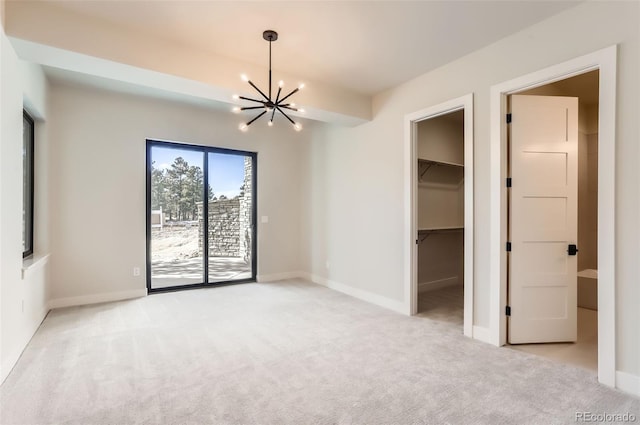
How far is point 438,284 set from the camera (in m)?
5.49

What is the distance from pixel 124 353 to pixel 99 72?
259 centimetres

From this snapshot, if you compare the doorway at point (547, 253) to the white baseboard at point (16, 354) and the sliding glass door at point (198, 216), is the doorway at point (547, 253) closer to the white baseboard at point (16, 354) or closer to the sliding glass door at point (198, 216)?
the sliding glass door at point (198, 216)

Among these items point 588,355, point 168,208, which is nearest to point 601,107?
point 588,355

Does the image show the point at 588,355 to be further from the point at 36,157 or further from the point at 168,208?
the point at 36,157

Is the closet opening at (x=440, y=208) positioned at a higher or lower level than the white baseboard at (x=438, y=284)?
higher

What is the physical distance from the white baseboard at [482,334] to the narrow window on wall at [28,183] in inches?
191

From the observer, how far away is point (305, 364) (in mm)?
2664

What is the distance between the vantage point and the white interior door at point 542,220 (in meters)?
3.12

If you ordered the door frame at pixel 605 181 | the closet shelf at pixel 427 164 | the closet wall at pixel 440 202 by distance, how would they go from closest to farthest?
the door frame at pixel 605 181, the closet shelf at pixel 427 164, the closet wall at pixel 440 202

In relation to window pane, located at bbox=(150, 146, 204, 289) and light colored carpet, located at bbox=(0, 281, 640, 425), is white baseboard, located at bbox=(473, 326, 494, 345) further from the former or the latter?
window pane, located at bbox=(150, 146, 204, 289)

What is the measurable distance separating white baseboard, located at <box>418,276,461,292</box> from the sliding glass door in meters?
2.91

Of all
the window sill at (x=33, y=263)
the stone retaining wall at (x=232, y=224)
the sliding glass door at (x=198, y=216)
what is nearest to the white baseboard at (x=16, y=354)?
the window sill at (x=33, y=263)

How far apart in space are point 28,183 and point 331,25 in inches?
151

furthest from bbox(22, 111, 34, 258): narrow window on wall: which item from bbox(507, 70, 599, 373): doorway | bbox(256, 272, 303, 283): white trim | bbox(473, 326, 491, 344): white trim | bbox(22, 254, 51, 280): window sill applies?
bbox(507, 70, 599, 373): doorway
